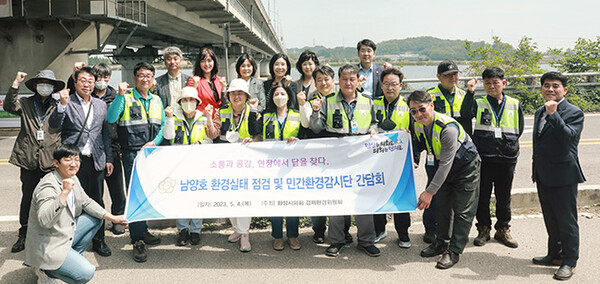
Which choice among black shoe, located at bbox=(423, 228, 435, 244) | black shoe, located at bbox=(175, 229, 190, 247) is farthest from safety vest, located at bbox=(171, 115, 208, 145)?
black shoe, located at bbox=(423, 228, 435, 244)

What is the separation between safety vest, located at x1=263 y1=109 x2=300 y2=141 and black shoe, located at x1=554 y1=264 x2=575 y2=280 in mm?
2868

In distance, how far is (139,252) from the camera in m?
4.58

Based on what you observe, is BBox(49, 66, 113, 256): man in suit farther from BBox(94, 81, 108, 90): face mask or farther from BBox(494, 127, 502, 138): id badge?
BBox(494, 127, 502, 138): id badge

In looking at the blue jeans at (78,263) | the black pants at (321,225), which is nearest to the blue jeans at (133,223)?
the blue jeans at (78,263)

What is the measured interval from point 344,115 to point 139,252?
261 cm

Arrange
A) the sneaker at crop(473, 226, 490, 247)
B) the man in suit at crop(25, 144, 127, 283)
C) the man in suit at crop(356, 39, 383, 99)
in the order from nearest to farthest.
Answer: the man in suit at crop(25, 144, 127, 283)
the sneaker at crop(473, 226, 490, 247)
the man in suit at crop(356, 39, 383, 99)

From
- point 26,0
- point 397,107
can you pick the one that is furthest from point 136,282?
point 26,0

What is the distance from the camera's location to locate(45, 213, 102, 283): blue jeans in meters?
3.63

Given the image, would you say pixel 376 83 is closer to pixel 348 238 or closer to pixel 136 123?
pixel 348 238

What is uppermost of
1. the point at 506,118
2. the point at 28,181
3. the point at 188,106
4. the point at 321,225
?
the point at 188,106

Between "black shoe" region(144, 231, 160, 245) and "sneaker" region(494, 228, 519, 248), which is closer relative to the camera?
"sneaker" region(494, 228, 519, 248)

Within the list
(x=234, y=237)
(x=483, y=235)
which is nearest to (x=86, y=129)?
(x=234, y=237)

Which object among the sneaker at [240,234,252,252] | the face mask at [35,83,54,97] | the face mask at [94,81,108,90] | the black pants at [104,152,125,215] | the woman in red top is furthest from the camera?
the woman in red top

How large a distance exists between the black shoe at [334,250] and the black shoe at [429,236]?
101cm
